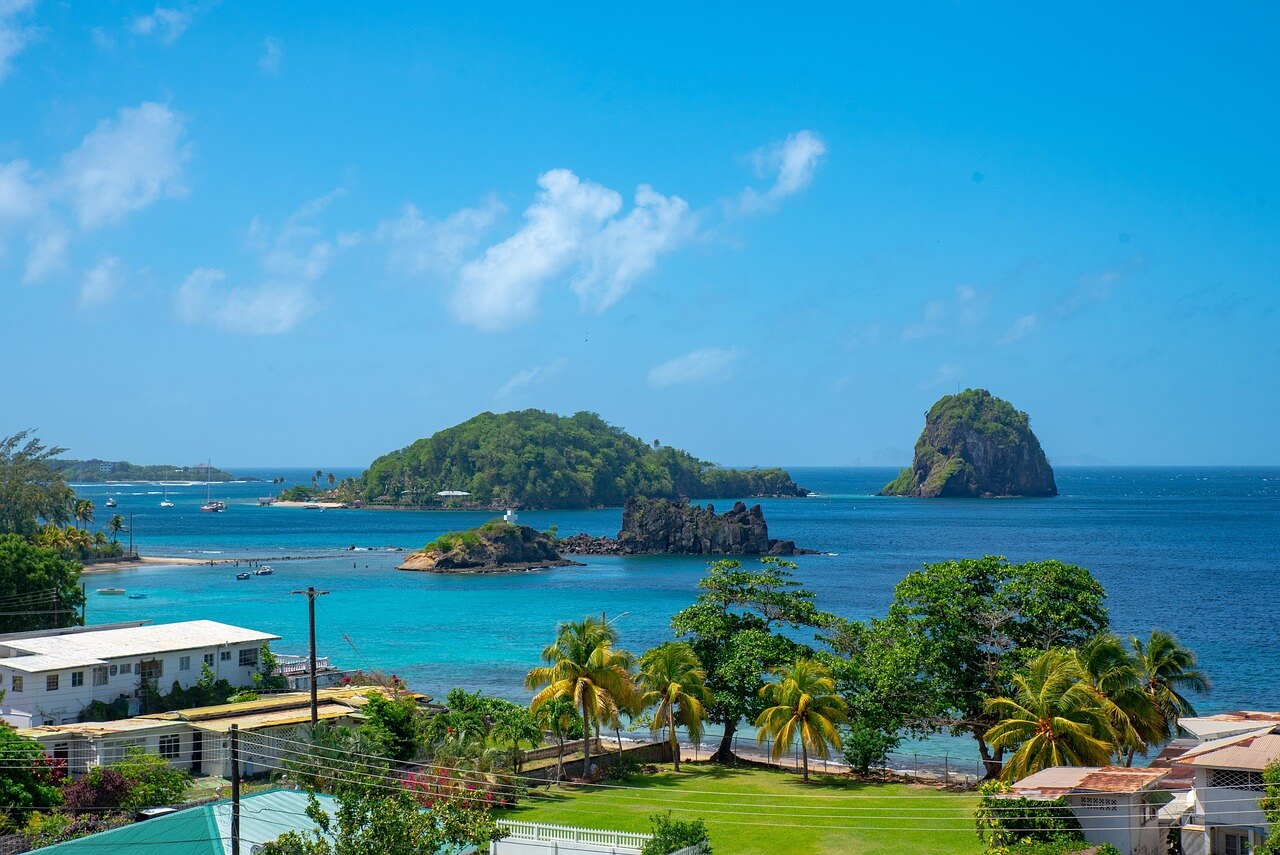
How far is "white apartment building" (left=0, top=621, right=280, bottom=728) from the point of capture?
34.2 meters

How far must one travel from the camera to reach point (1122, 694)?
96.4 feet

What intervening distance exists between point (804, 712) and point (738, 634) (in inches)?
237

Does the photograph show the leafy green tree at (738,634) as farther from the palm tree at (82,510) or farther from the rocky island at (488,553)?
the palm tree at (82,510)

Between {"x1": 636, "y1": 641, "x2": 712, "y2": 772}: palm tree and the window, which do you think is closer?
the window

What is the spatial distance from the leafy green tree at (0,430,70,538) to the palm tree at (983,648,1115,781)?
7978 centimetres

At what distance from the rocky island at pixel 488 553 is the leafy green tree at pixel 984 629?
88.4 metres

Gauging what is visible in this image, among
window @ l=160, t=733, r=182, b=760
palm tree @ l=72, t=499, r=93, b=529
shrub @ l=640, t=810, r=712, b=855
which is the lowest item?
window @ l=160, t=733, r=182, b=760

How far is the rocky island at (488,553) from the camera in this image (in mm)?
119625

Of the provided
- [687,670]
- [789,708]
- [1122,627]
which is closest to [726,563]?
[687,670]

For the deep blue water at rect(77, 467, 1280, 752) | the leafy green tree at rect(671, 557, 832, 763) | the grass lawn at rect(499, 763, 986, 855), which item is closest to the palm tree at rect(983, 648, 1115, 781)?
the grass lawn at rect(499, 763, 986, 855)

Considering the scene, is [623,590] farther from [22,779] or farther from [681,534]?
[22,779]

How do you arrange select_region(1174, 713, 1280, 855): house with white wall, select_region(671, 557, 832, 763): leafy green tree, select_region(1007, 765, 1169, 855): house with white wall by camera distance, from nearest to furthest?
1. select_region(1007, 765, 1169, 855): house with white wall
2. select_region(1174, 713, 1280, 855): house with white wall
3. select_region(671, 557, 832, 763): leafy green tree

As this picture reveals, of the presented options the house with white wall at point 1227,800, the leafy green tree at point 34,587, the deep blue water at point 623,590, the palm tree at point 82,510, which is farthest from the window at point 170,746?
the palm tree at point 82,510

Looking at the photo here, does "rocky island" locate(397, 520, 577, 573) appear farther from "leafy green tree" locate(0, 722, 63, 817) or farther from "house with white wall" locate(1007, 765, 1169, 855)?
"house with white wall" locate(1007, 765, 1169, 855)
